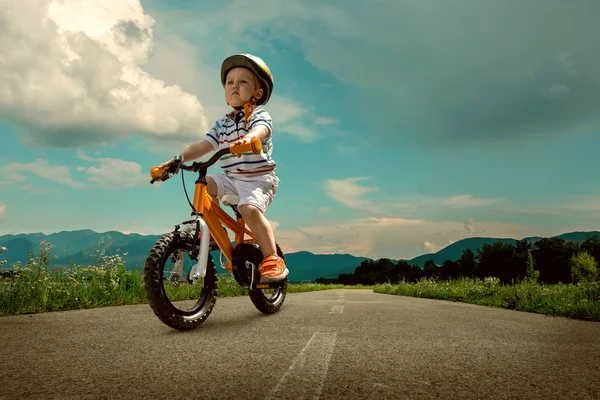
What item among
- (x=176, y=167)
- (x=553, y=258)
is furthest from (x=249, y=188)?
(x=553, y=258)

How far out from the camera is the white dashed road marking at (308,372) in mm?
2127

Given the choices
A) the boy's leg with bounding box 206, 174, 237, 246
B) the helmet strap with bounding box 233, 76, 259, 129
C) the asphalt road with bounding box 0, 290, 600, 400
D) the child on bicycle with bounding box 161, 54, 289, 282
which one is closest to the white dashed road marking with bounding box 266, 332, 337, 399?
the asphalt road with bounding box 0, 290, 600, 400

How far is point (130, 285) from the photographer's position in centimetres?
770

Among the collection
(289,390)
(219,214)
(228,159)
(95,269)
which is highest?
(228,159)

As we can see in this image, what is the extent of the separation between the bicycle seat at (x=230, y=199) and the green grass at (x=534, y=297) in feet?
15.9

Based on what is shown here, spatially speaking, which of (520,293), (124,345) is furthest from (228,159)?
(520,293)

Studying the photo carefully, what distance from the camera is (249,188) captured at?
468 centimetres

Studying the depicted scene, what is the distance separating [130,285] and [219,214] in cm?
380

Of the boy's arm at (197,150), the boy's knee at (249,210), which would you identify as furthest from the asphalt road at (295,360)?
the boy's arm at (197,150)

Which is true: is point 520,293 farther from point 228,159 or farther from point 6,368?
point 6,368

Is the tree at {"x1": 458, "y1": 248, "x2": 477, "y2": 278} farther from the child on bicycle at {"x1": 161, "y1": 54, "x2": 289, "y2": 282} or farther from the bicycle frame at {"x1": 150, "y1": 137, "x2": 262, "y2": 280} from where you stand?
the bicycle frame at {"x1": 150, "y1": 137, "x2": 262, "y2": 280}

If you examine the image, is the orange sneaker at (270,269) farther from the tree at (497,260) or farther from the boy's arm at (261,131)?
the tree at (497,260)

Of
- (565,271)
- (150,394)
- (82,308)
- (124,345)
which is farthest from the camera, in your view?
(565,271)

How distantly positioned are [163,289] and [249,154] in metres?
1.63
